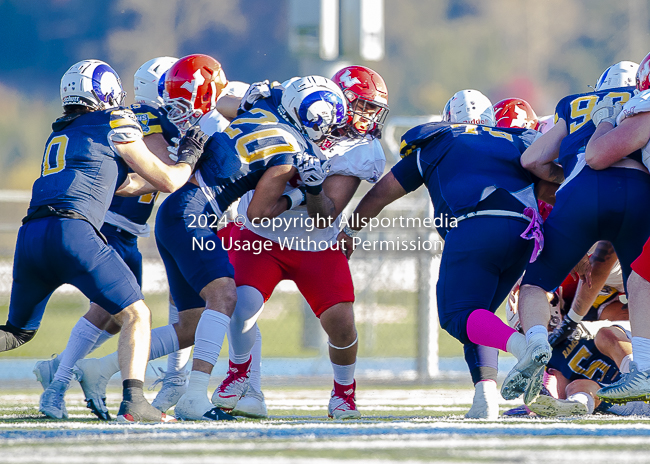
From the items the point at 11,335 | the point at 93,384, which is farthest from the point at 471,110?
the point at 11,335

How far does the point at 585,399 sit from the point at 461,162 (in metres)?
1.32

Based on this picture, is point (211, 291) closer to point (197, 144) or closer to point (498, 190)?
point (197, 144)

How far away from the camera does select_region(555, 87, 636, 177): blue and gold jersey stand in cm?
415

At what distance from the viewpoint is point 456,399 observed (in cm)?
619

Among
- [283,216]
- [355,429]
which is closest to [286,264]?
[283,216]

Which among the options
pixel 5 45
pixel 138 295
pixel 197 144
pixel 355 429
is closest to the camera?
pixel 355 429

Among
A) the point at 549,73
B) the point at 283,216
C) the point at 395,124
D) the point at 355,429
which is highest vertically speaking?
the point at 549,73

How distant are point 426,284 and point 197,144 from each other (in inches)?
162

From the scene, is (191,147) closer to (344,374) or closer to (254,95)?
(254,95)

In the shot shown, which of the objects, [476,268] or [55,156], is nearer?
[55,156]

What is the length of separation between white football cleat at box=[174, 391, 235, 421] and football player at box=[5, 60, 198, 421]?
18 cm

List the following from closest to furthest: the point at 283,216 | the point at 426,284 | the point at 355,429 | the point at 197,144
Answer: the point at 355,429
the point at 197,144
the point at 283,216
the point at 426,284

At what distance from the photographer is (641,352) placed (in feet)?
12.0

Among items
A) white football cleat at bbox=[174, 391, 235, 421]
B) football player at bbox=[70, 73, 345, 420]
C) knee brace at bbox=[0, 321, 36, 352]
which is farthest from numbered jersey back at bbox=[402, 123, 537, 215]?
knee brace at bbox=[0, 321, 36, 352]
